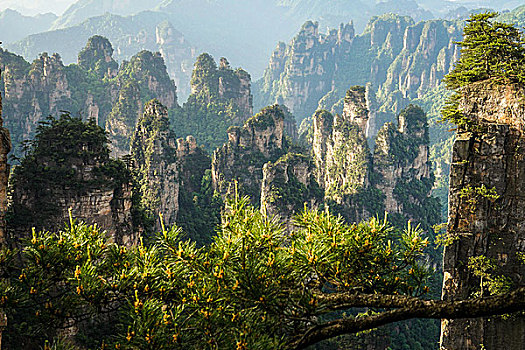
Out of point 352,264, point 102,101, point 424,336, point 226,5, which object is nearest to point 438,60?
point 102,101

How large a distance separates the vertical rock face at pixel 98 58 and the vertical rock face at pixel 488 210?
5550 centimetres

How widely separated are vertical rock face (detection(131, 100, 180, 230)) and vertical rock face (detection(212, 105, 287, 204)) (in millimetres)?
5311

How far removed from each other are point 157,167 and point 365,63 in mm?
108067

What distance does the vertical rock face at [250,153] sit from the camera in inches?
1457

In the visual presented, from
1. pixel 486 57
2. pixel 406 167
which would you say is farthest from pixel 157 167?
pixel 406 167

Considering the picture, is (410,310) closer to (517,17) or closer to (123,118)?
(123,118)

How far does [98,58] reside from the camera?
6016cm

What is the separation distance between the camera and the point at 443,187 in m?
69.3

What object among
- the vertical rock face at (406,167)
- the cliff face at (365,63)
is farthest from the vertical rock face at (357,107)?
the cliff face at (365,63)

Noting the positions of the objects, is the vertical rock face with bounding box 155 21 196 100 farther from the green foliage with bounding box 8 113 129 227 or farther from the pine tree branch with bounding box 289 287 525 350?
the pine tree branch with bounding box 289 287 525 350

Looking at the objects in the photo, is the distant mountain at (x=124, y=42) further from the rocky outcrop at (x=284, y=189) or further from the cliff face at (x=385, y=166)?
the rocky outcrop at (x=284, y=189)

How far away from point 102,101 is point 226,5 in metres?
160

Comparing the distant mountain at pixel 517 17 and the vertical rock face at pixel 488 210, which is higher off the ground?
the distant mountain at pixel 517 17

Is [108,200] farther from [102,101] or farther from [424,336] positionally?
[102,101]
